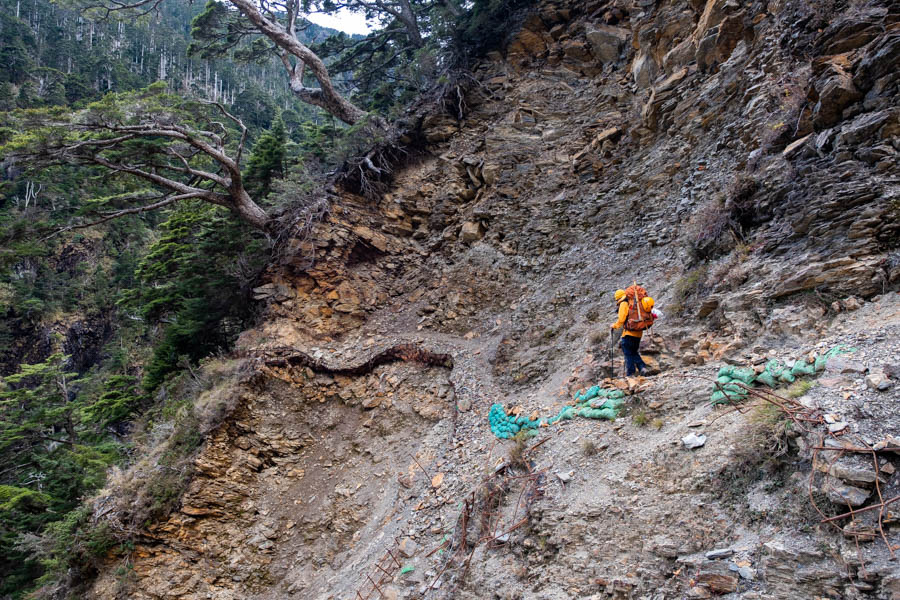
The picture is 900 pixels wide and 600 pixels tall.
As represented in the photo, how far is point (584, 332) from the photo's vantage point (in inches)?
303

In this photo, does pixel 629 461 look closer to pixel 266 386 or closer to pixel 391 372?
pixel 391 372

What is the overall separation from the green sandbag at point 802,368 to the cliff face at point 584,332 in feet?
0.63

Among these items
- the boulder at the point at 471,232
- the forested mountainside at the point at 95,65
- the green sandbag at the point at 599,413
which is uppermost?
the forested mountainside at the point at 95,65

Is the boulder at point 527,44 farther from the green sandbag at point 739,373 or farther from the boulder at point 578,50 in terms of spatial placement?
the green sandbag at point 739,373

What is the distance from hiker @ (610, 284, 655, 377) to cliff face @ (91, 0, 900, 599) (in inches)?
18.5

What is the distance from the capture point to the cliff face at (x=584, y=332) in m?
3.35

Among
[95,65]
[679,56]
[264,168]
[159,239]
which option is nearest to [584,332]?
[679,56]

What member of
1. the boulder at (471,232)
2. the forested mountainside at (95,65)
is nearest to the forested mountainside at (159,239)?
the boulder at (471,232)

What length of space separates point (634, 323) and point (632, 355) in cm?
43

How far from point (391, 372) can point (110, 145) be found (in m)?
8.86

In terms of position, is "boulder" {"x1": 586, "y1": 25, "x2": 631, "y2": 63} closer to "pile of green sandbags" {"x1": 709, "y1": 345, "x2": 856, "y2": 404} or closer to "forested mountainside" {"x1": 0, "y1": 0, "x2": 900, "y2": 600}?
"forested mountainside" {"x1": 0, "y1": 0, "x2": 900, "y2": 600}

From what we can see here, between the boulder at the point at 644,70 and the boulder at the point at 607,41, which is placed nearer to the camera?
the boulder at the point at 644,70

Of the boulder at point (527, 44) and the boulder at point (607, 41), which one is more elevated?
the boulder at point (527, 44)

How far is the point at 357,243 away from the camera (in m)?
11.7
